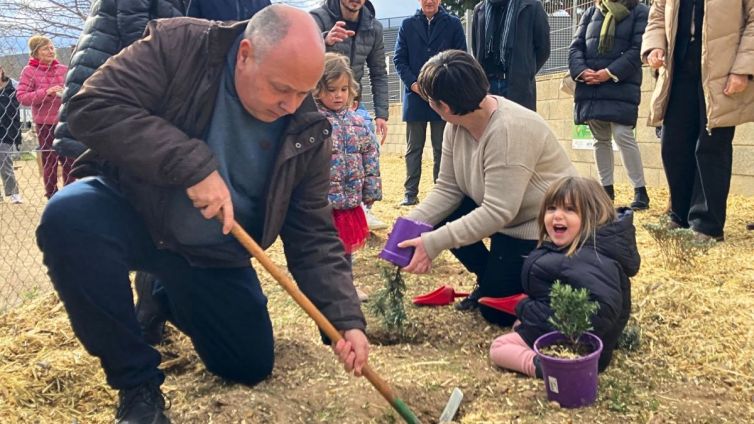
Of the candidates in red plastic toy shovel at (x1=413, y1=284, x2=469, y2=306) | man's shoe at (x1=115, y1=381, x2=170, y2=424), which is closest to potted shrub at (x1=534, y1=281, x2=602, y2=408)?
red plastic toy shovel at (x1=413, y1=284, x2=469, y2=306)

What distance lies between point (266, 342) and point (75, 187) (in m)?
0.83

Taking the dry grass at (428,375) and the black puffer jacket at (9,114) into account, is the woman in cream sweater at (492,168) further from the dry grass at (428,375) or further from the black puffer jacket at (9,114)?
the black puffer jacket at (9,114)

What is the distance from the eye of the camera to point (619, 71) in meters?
5.58

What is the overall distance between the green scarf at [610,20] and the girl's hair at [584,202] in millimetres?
3443

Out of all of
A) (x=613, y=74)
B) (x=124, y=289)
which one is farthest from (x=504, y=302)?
(x=613, y=74)

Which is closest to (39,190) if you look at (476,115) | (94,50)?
(94,50)

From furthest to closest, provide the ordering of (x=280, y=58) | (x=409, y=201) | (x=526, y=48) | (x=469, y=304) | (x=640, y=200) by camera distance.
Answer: (x=409, y=201)
(x=640, y=200)
(x=526, y=48)
(x=469, y=304)
(x=280, y=58)

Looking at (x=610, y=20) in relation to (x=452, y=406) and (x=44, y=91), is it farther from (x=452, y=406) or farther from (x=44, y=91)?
(x=44, y=91)

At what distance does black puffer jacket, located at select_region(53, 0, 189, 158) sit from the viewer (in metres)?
2.71

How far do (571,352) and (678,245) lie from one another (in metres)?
1.83

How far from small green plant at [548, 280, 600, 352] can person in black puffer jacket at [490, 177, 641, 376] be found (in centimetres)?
19

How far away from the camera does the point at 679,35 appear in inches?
178

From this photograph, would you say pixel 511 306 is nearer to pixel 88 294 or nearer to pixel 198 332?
pixel 198 332

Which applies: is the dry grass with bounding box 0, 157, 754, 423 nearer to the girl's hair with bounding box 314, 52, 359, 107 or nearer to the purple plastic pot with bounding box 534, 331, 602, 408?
the purple plastic pot with bounding box 534, 331, 602, 408
